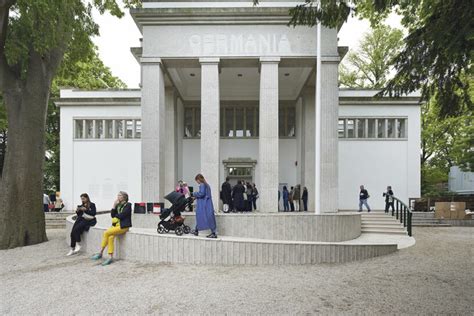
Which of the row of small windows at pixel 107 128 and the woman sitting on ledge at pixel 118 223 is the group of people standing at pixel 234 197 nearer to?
the woman sitting on ledge at pixel 118 223

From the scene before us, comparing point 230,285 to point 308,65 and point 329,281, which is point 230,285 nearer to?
point 329,281

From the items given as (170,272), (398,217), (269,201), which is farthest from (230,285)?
(398,217)

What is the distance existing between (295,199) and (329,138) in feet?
15.5

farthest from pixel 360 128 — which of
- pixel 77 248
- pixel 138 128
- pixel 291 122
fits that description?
pixel 77 248

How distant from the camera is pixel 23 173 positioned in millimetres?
10414

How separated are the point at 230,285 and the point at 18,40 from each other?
998cm

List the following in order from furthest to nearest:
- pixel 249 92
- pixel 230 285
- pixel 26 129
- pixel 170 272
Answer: pixel 249 92 → pixel 26 129 → pixel 170 272 → pixel 230 285

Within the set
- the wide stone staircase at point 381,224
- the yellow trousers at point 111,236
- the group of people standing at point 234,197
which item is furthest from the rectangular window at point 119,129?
the wide stone staircase at point 381,224

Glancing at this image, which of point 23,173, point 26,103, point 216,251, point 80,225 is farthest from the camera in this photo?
point 26,103

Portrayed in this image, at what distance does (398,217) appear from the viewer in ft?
48.3

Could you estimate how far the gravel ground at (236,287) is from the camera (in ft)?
16.3

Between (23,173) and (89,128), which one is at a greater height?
(89,128)

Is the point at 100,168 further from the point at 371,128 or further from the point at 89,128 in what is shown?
the point at 371,128

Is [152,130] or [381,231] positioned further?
[152,130]
